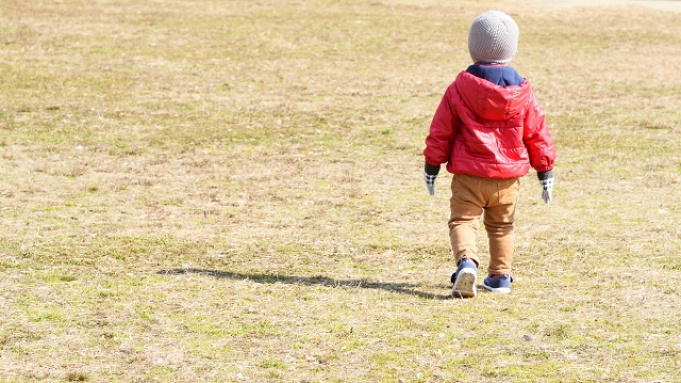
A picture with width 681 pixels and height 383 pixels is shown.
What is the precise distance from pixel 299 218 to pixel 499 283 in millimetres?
2518

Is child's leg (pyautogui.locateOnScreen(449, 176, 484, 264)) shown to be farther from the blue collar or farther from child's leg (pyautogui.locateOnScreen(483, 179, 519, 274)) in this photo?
the blue collar

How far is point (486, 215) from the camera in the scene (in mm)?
7348

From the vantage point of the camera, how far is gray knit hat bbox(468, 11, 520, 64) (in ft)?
22.9

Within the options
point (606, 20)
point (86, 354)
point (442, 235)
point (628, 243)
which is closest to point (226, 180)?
point (442, 235)

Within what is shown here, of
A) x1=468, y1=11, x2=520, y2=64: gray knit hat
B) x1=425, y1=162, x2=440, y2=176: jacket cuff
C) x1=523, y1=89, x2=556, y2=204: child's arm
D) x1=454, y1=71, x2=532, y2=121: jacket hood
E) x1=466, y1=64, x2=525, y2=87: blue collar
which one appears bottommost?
x1=425, y1=162, x2=440, y2=176: jacket cuff

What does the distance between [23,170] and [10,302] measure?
422cm

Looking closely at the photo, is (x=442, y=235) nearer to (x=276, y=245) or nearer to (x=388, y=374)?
(x=276, y=245)

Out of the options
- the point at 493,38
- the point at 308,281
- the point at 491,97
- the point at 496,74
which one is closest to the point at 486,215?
the point at 491,97

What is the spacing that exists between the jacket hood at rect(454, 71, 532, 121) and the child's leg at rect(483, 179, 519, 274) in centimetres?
47

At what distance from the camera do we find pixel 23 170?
35.9 ft

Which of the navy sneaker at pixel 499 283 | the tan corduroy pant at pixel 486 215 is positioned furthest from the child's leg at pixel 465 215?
the navy sneaker at pixel 499 283

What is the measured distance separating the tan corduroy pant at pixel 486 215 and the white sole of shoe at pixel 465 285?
0.36 ft

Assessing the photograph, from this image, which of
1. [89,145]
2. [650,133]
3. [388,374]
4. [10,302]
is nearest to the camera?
[388,374]

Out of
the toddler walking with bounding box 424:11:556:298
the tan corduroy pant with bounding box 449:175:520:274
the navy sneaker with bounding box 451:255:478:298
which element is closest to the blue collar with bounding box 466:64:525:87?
the toddler walking with bounding box 424:11:556:298
